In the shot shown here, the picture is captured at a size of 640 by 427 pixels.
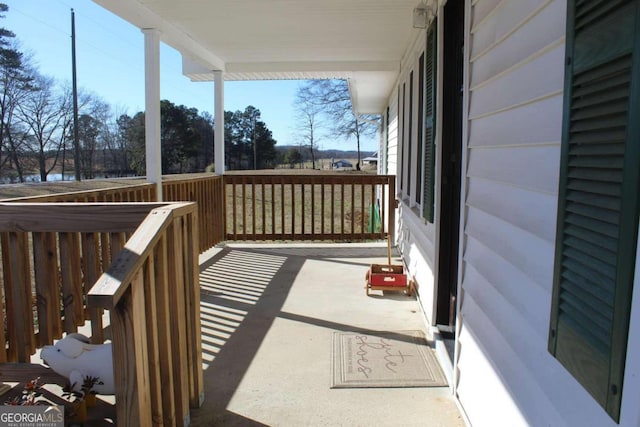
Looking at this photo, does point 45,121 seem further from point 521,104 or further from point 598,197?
point 598,197

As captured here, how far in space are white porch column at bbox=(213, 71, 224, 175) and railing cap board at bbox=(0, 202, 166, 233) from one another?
168 inches

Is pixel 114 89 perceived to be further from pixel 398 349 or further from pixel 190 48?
pixel 398 349

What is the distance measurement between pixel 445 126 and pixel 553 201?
1874mm

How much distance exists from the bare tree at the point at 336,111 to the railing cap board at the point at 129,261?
23377mm

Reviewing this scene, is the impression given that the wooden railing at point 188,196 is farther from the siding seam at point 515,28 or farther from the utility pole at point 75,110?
the utility pole at point 75,110

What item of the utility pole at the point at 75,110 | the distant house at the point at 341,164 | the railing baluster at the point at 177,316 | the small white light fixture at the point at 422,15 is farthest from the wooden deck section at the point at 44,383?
the distant house at the point at 341,164

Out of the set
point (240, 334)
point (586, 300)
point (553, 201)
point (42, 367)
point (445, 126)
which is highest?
point (445, 126)

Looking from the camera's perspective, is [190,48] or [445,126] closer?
[445,126]

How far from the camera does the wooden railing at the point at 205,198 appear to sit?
16.2ft

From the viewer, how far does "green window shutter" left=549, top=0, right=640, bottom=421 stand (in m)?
0.85

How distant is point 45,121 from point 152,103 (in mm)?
11385

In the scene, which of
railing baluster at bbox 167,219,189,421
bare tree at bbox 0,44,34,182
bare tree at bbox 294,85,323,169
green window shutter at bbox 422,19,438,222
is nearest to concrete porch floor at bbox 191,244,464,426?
railing baluster at bbox 167,219,189,421

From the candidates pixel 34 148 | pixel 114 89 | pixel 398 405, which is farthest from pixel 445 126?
pixel 114 89

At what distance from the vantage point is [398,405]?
2.37m
